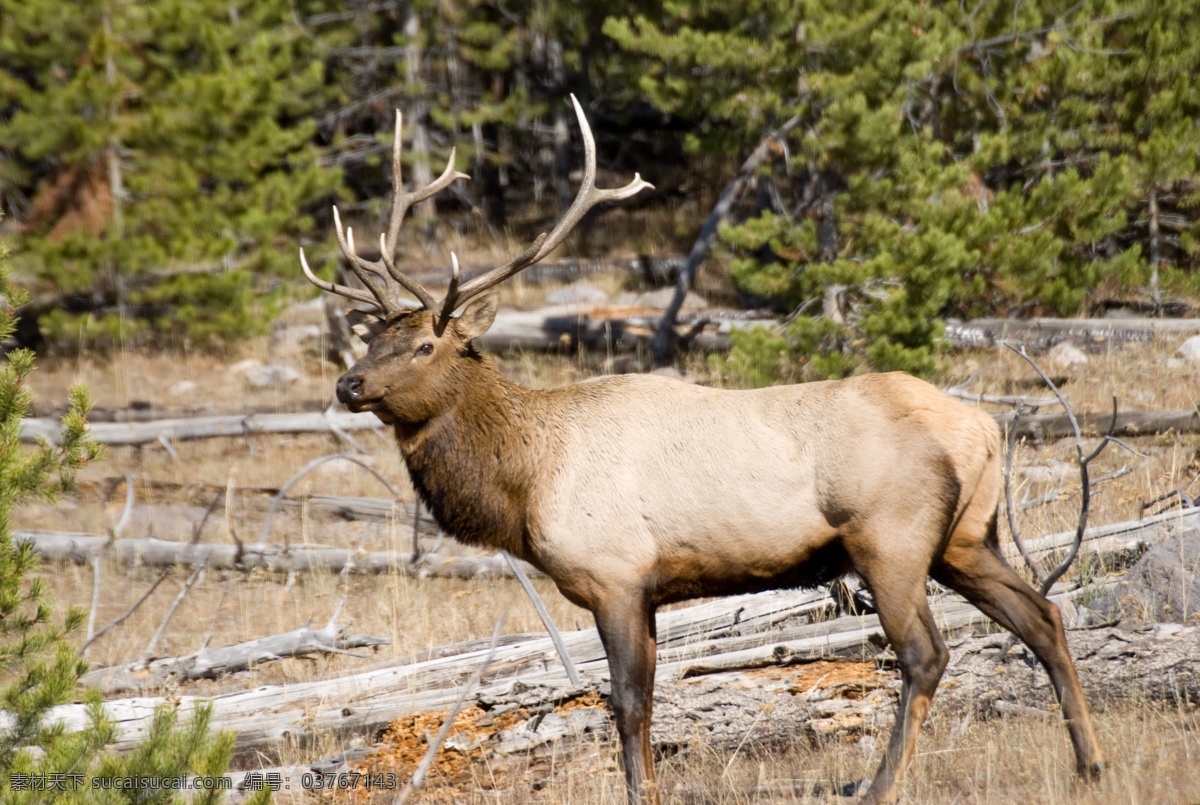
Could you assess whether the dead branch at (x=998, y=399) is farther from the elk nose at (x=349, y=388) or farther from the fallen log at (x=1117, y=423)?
the elk nose at (x=349, y=388)

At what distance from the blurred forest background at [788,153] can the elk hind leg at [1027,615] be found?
455 centimetres

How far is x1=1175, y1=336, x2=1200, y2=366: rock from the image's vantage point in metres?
10.2

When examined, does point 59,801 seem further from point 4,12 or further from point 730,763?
point 4,12

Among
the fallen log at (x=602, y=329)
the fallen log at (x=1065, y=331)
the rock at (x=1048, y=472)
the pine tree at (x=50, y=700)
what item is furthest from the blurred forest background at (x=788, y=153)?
the pine tree at (x=50, y=700)

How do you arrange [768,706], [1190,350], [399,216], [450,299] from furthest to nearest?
1. [1190,350]
2. [399,216]
3. [450,299]
4. [768,706]

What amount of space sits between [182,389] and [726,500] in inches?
429

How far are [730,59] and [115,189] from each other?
7539mm

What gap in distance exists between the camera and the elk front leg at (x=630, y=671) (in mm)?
4445

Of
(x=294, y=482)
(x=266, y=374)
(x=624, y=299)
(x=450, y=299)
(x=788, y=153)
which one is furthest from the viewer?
(x=624, y=299)

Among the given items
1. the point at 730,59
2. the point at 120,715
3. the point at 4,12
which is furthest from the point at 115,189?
the point at 120,715

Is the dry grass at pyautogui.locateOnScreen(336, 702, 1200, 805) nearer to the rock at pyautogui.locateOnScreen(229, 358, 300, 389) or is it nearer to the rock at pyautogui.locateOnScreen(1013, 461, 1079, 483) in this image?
the rock at pyautogui.locateOnScreen(1013, 461, 1079, 483)

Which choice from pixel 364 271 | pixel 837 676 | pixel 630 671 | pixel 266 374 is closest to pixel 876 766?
pixel 837 676

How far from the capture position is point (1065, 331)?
36.0ft

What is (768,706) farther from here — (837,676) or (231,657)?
(231,657)
